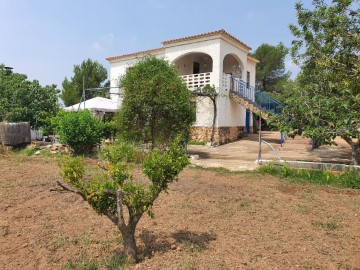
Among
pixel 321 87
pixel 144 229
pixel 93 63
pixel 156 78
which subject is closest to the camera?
pixel 144 229

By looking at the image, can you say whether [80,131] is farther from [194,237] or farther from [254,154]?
[194,237]

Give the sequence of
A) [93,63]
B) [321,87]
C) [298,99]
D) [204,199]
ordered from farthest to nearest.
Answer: [93,63] → [321,87] → [298,99] → [204,199]

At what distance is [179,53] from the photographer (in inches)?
719

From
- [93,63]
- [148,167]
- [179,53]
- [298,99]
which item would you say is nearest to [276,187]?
[298,99]

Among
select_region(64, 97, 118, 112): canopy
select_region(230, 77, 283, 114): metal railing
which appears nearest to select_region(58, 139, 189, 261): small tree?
select_region(64, 97, 118, 112): canopy

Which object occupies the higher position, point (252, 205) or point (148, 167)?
point (148, 167)

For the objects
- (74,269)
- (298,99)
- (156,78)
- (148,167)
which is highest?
(156,78)

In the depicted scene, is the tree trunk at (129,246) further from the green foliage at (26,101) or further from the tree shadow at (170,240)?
the green foliage at (26,101)

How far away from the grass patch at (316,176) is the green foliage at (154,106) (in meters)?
4.05

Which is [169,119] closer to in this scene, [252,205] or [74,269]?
[252,205]

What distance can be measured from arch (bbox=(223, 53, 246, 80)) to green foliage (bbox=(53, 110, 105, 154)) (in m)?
9.92

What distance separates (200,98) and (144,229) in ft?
45.3

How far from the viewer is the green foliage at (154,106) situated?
11820 millimetres

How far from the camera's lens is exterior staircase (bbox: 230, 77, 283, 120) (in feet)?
56.3
